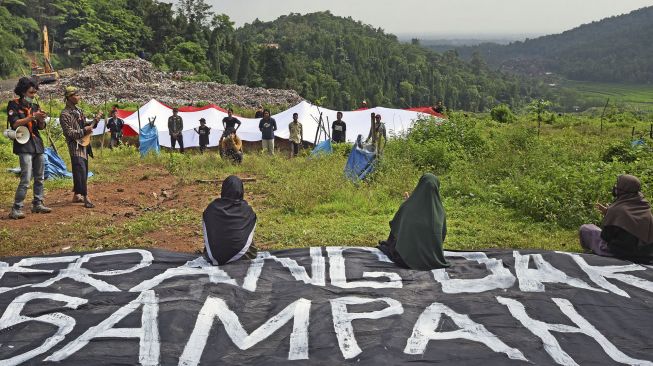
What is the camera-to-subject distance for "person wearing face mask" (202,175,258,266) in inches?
209

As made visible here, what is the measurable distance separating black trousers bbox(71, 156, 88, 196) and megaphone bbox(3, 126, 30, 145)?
0.77 metres

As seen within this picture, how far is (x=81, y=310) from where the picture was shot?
14.6 feet

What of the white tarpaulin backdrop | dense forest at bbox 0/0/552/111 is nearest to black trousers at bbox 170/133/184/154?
the white tarpaulin backdrop

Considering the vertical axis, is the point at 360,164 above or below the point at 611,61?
below

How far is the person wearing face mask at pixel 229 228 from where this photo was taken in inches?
209

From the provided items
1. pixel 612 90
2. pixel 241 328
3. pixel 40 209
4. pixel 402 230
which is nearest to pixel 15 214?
pixel 40 209

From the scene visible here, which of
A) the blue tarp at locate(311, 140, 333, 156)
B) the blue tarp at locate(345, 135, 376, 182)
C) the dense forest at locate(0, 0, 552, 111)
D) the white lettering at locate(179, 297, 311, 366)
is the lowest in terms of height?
the white lettering at locate(179, 297, 311, 366)

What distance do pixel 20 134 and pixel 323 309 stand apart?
4.69 metres

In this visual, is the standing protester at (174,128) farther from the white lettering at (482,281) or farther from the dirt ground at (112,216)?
the white lettering at (482,281)

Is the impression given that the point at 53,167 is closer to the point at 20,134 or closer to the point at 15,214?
the point at 15,214

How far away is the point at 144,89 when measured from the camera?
116 feet

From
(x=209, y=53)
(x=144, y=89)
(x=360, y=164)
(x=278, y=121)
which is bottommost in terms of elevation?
(x=360, y=164)

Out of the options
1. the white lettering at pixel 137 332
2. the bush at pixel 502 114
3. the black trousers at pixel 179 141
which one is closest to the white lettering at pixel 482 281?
the white lettering at pixel 137 332

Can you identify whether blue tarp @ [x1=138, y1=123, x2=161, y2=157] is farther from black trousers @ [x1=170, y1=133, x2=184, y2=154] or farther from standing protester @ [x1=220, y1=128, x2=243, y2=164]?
standing protester @ [x1=220, y1=128, x2=243, y2=164]
